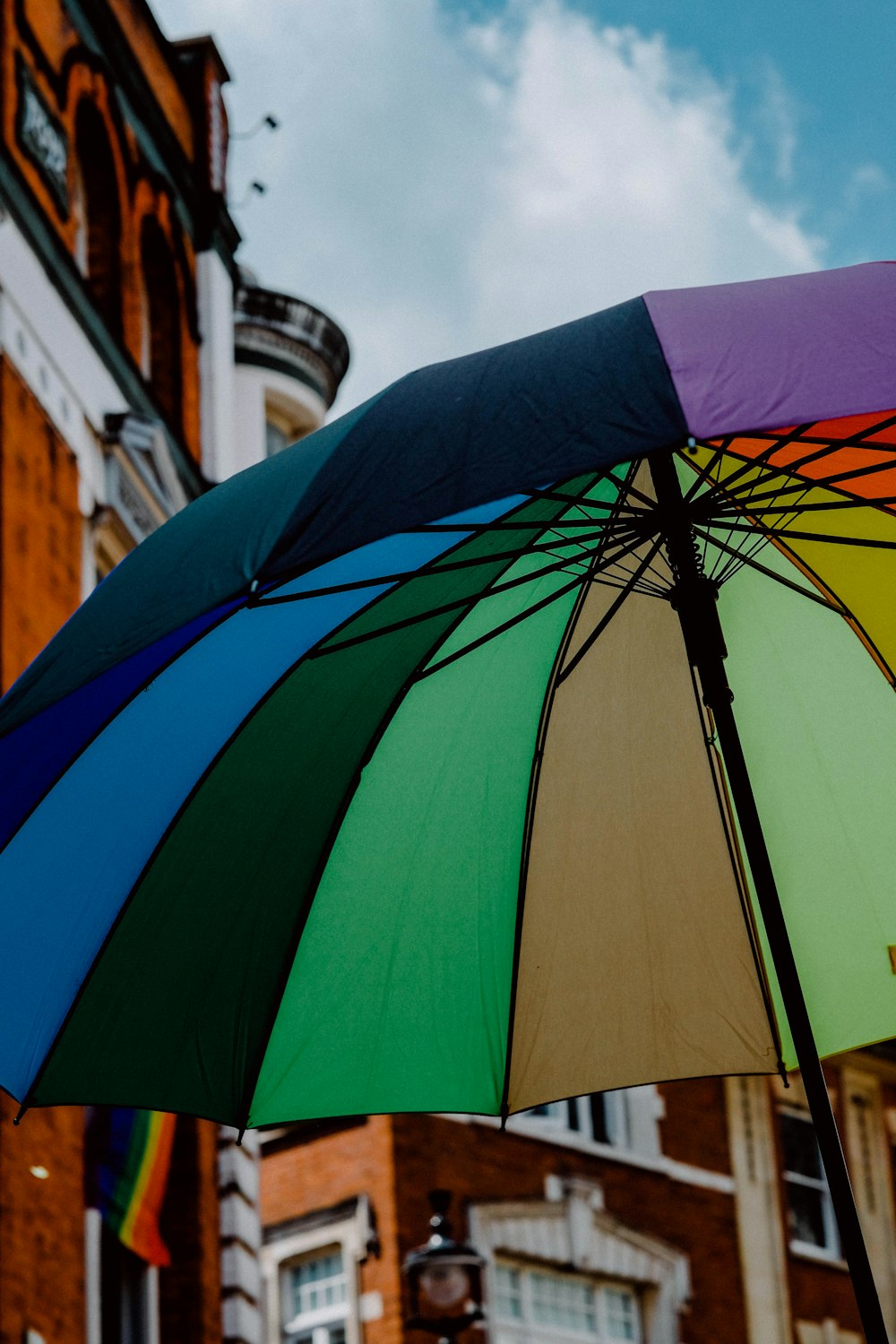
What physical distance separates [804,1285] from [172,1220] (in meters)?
10.9

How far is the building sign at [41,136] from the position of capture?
14.1m

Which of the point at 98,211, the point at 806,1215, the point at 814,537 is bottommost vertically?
the point at 814,537

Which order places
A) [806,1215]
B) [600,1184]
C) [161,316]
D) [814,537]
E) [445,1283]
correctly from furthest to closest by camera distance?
[806,1215] → [600,1184] → [161,316] → [445,1283] → [814,537]

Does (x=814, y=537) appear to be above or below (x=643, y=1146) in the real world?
below

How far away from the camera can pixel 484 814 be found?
16.9 feet

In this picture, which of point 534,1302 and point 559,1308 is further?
point 559,1308

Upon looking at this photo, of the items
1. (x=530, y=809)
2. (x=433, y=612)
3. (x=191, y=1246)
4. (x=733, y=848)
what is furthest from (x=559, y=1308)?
(x=433, y=612)

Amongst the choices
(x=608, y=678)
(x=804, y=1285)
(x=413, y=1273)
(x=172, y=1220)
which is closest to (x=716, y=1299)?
(x=804, y=1285)

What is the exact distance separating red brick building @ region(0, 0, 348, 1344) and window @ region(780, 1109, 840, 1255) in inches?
391

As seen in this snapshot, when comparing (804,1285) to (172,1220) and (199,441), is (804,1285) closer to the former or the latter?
(172,1220)

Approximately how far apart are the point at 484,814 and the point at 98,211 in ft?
41.1

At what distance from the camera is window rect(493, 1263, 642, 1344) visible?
1945 cm

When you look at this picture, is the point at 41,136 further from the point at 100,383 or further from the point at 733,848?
the point at 733,848

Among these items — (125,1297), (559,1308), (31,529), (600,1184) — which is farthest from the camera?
(600,1184)
